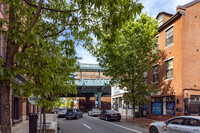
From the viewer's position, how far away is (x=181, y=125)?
9602 millimetres

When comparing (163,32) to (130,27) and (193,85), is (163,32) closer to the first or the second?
(130,27)

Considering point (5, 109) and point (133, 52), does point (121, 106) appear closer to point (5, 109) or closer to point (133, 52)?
point (133, 52)

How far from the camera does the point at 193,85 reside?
62.2 feet

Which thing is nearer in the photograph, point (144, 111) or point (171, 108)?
point (171, 108)

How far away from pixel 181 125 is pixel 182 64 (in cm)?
1065

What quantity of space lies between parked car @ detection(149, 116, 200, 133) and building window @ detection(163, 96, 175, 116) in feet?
25.6

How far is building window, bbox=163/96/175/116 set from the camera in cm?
1833

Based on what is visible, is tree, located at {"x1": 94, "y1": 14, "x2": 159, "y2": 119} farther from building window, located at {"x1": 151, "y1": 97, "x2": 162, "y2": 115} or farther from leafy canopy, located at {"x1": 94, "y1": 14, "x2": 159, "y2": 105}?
building window, located at {"x1": 151, "y1": 97, "x2": 162, "y2": 115}

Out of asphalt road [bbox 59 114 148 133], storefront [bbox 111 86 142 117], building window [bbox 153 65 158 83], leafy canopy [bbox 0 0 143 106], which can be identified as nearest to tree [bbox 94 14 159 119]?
building window [bbox 153 65 158 83]

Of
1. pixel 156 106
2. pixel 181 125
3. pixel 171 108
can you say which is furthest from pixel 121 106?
pixel 181 125

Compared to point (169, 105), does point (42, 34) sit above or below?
above

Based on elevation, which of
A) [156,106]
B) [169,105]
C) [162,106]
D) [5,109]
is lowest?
[156,106]

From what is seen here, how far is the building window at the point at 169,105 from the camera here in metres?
18.3

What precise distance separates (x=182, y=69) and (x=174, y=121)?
9943mm
